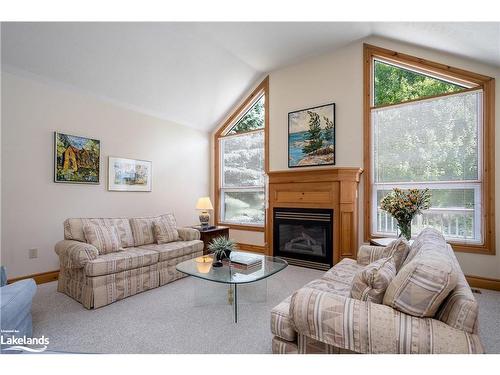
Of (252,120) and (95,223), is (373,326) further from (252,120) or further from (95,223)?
(252,120)

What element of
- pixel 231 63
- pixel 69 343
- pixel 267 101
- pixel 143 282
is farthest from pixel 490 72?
pixel 69 343

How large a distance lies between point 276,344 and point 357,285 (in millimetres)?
617

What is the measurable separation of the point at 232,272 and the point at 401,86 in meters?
3.58

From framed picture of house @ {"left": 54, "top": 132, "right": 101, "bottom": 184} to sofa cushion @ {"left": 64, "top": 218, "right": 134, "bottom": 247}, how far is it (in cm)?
72

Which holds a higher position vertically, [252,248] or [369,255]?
[369,255]

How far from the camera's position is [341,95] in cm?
404

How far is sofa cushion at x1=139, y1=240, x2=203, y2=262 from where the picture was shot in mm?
3248

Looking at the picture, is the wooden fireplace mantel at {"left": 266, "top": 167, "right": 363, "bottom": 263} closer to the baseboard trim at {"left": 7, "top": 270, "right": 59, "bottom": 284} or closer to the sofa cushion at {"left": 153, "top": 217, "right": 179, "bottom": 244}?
the sofa cushion at {"left": 153, "top": 217, "right": 179, "bottom": 244}

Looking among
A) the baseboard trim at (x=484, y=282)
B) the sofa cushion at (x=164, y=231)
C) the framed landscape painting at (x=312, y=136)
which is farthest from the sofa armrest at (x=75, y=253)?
the baseboard trim at (x=484, y=282)

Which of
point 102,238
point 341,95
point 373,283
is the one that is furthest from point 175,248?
point 341,95

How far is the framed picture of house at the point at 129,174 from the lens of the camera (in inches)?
154

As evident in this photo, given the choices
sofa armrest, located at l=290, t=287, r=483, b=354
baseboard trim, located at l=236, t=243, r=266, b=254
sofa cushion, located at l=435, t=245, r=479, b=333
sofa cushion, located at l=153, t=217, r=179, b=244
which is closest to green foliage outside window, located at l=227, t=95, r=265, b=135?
baseboard trim, located at l=236, t=243, r=266, b=254

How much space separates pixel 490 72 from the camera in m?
3.05

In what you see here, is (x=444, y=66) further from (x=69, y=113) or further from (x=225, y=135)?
(x=69, y=113)
